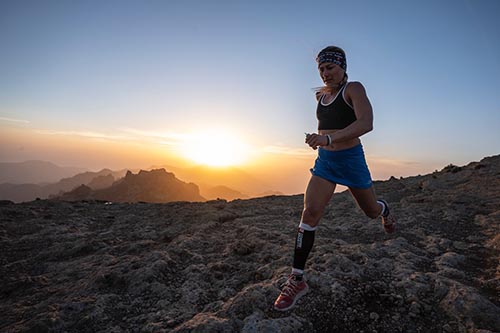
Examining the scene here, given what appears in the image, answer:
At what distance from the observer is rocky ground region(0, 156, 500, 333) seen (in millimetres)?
3791

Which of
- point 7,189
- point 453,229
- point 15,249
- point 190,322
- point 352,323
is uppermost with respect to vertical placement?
point 453,229

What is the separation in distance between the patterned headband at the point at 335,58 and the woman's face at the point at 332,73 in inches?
2.1

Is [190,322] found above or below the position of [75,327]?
above

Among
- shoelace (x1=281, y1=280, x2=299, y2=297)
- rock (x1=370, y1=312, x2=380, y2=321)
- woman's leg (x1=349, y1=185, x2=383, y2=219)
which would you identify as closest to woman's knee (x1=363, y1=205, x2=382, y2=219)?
woman's leg (x1=349, y1=185, x2=383, y2=219)

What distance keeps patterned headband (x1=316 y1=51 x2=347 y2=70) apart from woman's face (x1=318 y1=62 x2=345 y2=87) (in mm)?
52

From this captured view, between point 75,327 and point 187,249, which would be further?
point 187,249

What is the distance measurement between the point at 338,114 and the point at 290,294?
270 centimetres

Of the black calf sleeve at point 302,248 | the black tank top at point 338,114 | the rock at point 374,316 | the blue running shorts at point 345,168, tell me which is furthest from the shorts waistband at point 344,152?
the rock at point 374,316

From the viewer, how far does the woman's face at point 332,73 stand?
4379 mm

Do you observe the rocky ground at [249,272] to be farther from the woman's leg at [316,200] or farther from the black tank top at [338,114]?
the black tank top at [338,114]

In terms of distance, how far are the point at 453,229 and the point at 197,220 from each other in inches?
276

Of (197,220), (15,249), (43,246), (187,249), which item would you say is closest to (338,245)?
(187,249)

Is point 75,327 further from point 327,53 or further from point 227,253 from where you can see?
point 327,53

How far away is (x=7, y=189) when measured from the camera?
193 meters
